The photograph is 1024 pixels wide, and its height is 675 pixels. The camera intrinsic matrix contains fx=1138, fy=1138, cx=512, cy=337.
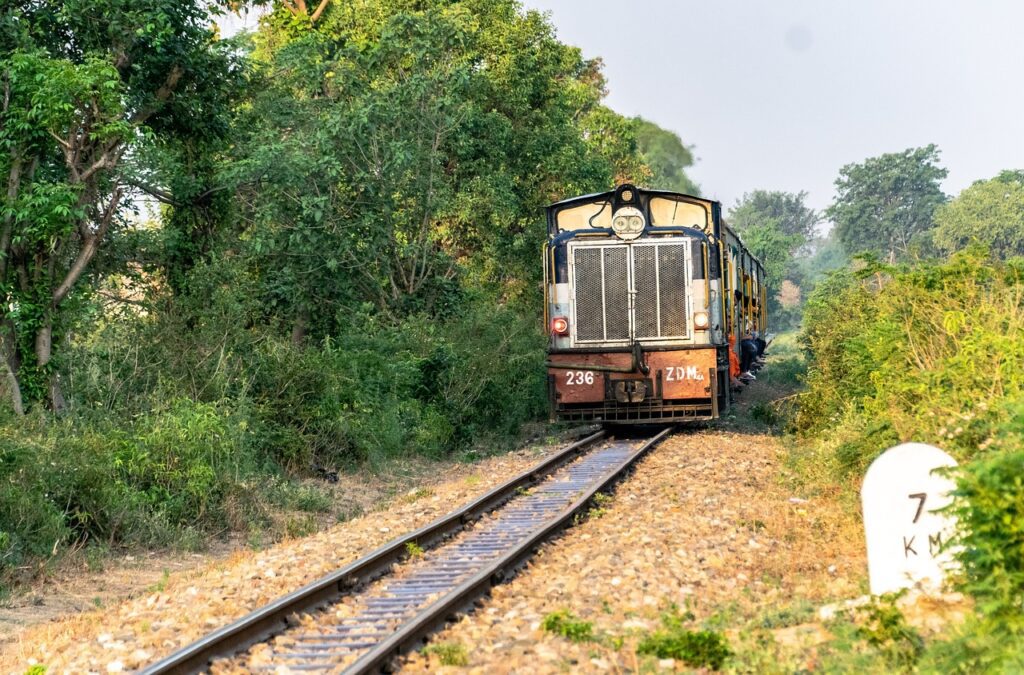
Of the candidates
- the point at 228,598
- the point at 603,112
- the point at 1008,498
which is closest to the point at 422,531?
the point at 228,598

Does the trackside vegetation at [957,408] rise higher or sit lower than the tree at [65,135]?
lower

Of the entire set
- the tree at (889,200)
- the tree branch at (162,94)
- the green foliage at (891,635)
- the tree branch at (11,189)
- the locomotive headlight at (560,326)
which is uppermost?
the tree at (889,200)

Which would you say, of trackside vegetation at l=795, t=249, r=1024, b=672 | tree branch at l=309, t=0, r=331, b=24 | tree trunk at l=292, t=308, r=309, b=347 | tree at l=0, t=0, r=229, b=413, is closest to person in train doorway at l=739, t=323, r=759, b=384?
trackside vegetation at l=795, t=249, r=1024, b=672

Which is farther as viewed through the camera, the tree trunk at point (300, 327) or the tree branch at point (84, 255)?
the tree trunk at point (300, 327)

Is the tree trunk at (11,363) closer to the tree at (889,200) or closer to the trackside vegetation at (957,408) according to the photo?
the trackside vegetation at (957,408)

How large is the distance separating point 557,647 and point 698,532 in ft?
12.3

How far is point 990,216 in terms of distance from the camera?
86.6m

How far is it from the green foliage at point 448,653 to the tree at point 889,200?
336 feet

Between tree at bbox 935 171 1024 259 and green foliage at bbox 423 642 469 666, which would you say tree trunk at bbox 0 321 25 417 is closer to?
green foliage at bbox 423 642 469 666

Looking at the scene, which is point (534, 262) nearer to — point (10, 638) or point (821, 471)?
point (821, 471)

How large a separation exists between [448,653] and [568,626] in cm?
78

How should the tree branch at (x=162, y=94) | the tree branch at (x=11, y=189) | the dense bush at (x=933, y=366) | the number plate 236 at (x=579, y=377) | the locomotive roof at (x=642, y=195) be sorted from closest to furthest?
the dense bush at (x=933, y=366), the tree branch at (x=11, y=189), the tree branch at (x=162, y=94), the number plate 236 at (x=579, y=377), the locomotive roof at (x=642, y=195)

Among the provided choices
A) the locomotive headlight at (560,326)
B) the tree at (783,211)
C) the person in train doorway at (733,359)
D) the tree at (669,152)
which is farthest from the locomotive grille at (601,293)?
the tree at (783,211)

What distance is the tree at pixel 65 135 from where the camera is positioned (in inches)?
538
